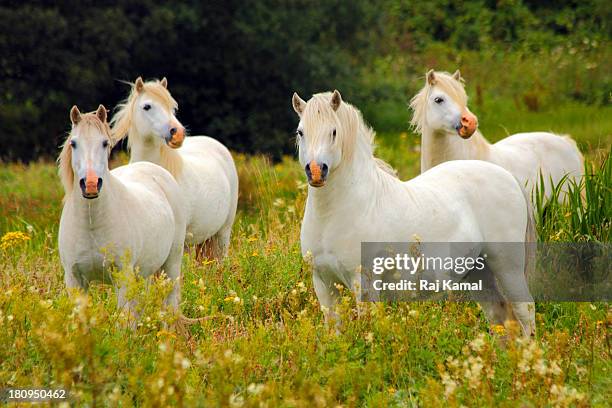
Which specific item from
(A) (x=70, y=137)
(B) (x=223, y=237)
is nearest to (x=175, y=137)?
(B) (x=223, y=237)

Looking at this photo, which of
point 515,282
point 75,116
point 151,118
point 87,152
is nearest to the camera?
point 87,152

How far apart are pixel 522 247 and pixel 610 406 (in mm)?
1766

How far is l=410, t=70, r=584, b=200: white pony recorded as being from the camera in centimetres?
770

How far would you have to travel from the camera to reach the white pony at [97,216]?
5.77 meters

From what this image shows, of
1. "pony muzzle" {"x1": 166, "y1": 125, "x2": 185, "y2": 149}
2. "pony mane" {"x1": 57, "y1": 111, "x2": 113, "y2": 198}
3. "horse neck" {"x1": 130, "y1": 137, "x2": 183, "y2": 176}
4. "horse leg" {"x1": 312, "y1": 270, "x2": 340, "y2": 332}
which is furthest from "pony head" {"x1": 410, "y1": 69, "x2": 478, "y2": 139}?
"pony mane" {"x1": 57, "y1": 111, "x2": 113, "y2": 198}

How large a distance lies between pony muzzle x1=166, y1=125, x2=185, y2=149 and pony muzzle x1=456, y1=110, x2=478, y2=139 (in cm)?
230

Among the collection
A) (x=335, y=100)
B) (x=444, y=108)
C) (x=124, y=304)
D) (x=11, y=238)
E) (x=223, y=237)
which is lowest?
(x=124, y=304)

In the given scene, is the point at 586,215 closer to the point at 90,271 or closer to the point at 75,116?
the point at 90,271

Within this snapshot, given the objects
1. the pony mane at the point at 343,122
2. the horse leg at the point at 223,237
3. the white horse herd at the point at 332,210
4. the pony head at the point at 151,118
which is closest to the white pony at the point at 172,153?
the pony head at the point at 151,118

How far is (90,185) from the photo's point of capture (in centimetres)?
559

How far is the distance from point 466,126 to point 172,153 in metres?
2.52

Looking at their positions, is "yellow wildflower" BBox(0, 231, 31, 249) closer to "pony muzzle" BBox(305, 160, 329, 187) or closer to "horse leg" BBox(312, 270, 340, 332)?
"horse leg" BBox(312, 270, 340, 332)

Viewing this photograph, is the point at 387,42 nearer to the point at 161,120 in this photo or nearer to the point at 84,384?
the point at 161,120

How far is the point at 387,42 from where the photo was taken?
2644 cm
